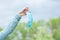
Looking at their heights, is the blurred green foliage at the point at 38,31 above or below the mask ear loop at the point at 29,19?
above

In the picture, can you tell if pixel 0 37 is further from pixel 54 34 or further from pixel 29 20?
pixel 54 34

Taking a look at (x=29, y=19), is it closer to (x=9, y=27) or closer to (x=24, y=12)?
(x=24, y=12)

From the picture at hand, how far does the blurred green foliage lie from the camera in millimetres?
24572

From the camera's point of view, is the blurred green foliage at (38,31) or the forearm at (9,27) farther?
the blurred green foliage at (38,31)

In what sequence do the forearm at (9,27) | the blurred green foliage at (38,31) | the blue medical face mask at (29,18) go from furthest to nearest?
the blurred green foliage at (38,31) → the blue medical face mask at (29,18) → the forearm at (9,27)

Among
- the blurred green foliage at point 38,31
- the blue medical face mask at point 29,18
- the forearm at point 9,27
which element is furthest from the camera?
the blurred green foliage at point 38,31

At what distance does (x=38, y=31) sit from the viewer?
25.8 meters

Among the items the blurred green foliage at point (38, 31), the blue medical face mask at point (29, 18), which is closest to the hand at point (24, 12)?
the blue medical face mask at point (29, 18)

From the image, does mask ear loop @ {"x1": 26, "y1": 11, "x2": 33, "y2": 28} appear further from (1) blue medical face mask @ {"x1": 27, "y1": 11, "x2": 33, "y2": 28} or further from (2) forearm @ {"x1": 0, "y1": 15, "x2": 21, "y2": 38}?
(2) forearm @ {"x1": 0, "y1": 15, "x2": 21, "y2": 38}

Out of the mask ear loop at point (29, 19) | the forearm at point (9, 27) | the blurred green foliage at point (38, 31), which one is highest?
the blurred green foliage at point (38, 31)

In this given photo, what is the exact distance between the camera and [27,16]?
8.21ft

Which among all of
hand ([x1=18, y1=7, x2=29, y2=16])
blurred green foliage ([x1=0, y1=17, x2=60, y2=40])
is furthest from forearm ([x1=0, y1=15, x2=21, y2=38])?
blurred green foliage ([x1=0, y1=17, x2=60, y2=40])

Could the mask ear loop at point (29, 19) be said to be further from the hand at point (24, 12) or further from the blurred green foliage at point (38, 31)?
the blurred green foliage at point (38, 31)

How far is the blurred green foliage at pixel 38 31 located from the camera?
80.6 ft
